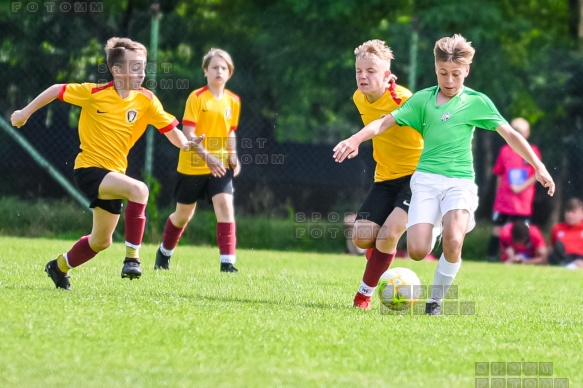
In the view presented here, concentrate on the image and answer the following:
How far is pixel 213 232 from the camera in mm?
14492

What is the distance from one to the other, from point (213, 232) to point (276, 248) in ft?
2.97

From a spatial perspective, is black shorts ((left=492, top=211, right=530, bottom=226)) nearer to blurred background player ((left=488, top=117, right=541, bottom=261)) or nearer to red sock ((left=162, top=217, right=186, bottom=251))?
blurred background player ((left=488, top=117, right=541, bottom=261))

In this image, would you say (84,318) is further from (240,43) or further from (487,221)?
(240,43)

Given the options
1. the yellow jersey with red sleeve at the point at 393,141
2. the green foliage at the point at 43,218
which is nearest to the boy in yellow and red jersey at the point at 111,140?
the yellow jersey with red sleeve at the point at 393,141

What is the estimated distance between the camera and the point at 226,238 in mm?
10328

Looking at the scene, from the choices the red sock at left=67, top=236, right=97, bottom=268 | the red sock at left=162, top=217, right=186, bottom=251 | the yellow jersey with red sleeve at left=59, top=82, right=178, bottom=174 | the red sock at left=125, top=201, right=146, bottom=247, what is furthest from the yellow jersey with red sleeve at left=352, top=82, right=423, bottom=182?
the red sock at left=162, top=217, right=186, bottom=251

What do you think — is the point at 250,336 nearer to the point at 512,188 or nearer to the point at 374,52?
the point at 374,52

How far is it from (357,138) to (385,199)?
122 cm

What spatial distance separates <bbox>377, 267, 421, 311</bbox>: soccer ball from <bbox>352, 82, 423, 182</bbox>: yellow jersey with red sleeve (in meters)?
0.86

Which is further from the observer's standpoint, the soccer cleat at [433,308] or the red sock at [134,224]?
the red sock at [134,224]

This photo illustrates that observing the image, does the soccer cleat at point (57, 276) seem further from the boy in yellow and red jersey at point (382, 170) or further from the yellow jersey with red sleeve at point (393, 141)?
the yellow jersey with red sleeve at point (393, 141)

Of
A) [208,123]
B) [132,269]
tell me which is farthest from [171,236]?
[132,269]

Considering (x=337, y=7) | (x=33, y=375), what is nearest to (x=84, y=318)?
(x=33, y=375)

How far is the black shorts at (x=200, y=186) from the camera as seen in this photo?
1036cm
